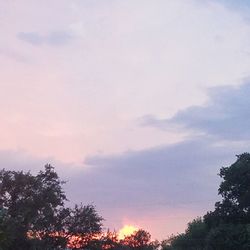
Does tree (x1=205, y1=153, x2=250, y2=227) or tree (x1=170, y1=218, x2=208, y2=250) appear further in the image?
tree (x1=170, y1=218, x2=208, y2=250)

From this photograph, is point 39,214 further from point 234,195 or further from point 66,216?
point 234,195

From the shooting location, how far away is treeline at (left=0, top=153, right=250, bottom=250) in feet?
193

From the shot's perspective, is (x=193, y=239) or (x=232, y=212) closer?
(x=232, y=212)

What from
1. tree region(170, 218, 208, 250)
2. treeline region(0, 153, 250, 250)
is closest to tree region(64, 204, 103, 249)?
treeline region(0, 153, 250, 250)

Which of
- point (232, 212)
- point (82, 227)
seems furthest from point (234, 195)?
point (82, 227)

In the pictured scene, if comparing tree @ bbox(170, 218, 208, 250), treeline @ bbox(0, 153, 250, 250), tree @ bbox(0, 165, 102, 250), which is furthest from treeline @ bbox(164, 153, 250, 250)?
tree @ bbox(170, 218, 208, 250)

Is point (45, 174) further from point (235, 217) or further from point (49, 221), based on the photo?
point (235, 217)

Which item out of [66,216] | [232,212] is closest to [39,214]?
[66,216]

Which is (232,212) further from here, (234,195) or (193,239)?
(193,239)

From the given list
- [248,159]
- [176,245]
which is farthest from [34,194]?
[176,245]

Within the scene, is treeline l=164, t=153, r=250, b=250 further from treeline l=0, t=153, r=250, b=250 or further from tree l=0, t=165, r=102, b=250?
tree l=0, t=165, r=102, b=250

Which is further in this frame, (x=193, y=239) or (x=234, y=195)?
(x=193, y=239)

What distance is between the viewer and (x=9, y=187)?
60.5m

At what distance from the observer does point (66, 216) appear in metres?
63.0
